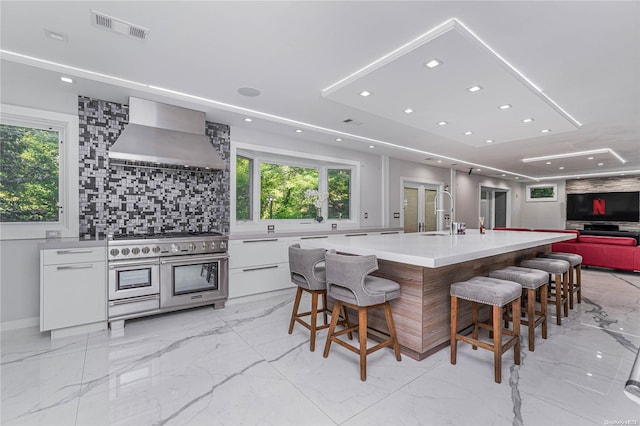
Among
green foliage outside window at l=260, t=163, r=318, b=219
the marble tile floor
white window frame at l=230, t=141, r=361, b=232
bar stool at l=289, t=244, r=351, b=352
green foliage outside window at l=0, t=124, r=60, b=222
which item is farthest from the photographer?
green foliage outside window at l=260, t=163, r=318, b=219

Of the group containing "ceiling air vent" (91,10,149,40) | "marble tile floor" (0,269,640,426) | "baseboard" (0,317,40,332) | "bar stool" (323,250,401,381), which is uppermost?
"ceiling air vent" (91,10,149,40)

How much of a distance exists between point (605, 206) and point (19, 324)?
534 inches

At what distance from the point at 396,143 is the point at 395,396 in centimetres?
447

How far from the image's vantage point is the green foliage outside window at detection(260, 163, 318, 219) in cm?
497

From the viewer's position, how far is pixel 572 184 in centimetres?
1012

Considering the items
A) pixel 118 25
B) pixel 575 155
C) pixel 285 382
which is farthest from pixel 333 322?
pixel 575 155

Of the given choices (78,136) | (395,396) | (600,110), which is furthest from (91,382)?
(600,110)

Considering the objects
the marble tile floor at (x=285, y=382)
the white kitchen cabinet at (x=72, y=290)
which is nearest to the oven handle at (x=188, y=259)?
the white kitchen cabinet at (x=72, y=290)

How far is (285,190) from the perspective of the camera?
527 cm

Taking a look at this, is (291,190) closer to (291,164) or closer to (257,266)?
(291,164)

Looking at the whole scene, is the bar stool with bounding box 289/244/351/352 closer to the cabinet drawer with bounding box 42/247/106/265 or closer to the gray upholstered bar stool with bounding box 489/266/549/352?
the gray upholstered bar stool with bounding box 489/266/549/352

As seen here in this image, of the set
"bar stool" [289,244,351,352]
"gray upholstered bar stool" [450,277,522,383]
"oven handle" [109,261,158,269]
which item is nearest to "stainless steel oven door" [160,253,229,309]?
"oven handle" [109,261,158,269]

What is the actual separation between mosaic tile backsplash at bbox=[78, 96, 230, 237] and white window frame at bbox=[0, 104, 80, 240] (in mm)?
66

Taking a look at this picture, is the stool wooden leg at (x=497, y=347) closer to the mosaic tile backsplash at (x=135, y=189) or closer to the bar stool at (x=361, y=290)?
the bar stool at (x=361, y=290)
